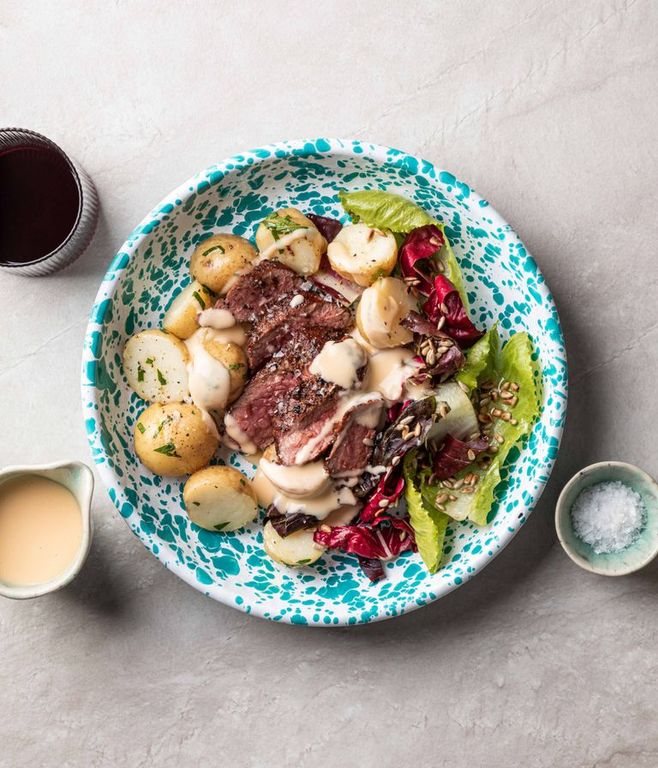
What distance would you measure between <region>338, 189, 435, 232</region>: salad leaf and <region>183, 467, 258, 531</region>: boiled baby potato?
42.6 inches

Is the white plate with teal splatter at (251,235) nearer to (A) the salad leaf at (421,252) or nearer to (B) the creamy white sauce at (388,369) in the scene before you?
(A) the salad leaf at (421,252)

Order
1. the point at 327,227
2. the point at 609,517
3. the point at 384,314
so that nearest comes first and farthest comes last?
the point at 384,314 → the point at 609,517 → the point at 327,227

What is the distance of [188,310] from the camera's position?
285 centimetres

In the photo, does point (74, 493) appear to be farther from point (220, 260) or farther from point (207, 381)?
point (220, 260)

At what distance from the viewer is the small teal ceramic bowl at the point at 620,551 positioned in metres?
2.77

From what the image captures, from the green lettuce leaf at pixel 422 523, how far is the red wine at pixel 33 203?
1590 mm

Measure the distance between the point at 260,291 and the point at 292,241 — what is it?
0.22 metres

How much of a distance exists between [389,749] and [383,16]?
3002 mm

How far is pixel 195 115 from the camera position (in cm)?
307

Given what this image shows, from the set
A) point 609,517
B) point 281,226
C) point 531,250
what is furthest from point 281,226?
point 609,517

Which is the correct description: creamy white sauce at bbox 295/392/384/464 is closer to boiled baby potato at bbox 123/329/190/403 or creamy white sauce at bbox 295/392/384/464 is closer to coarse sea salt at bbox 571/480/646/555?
boiled baby potato at bbox 123/329/190/403

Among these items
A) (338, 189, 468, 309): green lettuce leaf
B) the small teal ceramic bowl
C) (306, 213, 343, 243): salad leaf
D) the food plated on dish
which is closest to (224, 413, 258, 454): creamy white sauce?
the food plated on dish

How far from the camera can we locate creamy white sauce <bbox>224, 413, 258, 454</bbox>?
2.81 m

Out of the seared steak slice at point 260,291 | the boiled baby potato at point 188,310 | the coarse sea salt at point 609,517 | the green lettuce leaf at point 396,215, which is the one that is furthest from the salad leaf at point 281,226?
the coarse sea salt at point 609,517
